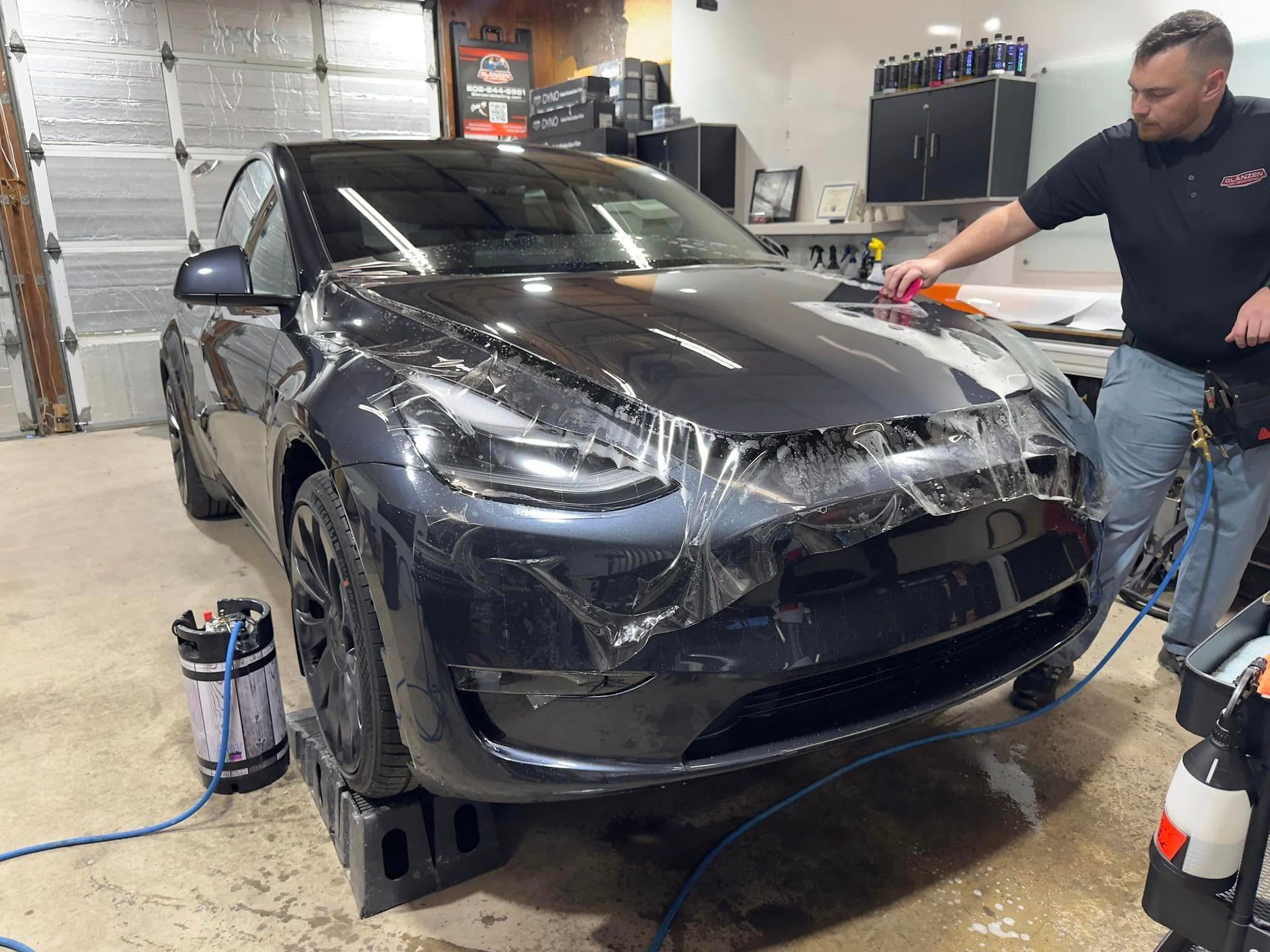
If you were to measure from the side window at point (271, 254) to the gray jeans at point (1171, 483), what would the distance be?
181 cm

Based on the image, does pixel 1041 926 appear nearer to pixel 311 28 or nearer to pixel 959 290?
pixel 959 290

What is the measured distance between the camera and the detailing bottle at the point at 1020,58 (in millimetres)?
3912

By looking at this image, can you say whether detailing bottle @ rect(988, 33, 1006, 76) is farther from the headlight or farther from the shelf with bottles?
the headlight

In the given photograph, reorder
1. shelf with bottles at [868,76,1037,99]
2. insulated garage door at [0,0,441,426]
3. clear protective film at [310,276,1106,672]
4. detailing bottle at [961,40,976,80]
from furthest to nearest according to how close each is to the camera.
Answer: insulated garage door at [0,0,441,426]
detailing bottle at [961,40,976,80]
shelf with bottles at [868,76,1037,99]
clear protective film at [310,276,1106,672]

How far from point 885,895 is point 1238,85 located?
129 inches

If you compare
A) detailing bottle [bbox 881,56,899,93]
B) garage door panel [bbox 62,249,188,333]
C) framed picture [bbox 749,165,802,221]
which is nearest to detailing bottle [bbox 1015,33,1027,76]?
detailing bottle [bbox 881,56,899,93]

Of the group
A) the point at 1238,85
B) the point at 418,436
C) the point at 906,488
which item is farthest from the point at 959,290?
the point at 418,436

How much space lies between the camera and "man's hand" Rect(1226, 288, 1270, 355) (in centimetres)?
181

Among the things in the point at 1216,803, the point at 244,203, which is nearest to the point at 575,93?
the point at 244,203

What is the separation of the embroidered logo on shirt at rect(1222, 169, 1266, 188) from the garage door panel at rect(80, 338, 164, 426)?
18.8 feet

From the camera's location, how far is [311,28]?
237 inches

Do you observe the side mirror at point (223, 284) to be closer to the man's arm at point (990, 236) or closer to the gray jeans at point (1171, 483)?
the man's arm at point (990, 236)

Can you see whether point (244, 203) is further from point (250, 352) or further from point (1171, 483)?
point (1171, 483)

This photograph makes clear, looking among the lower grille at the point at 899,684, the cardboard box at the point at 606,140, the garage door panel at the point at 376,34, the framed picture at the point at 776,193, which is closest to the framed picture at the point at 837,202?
the framed picture at the point at 776,193
